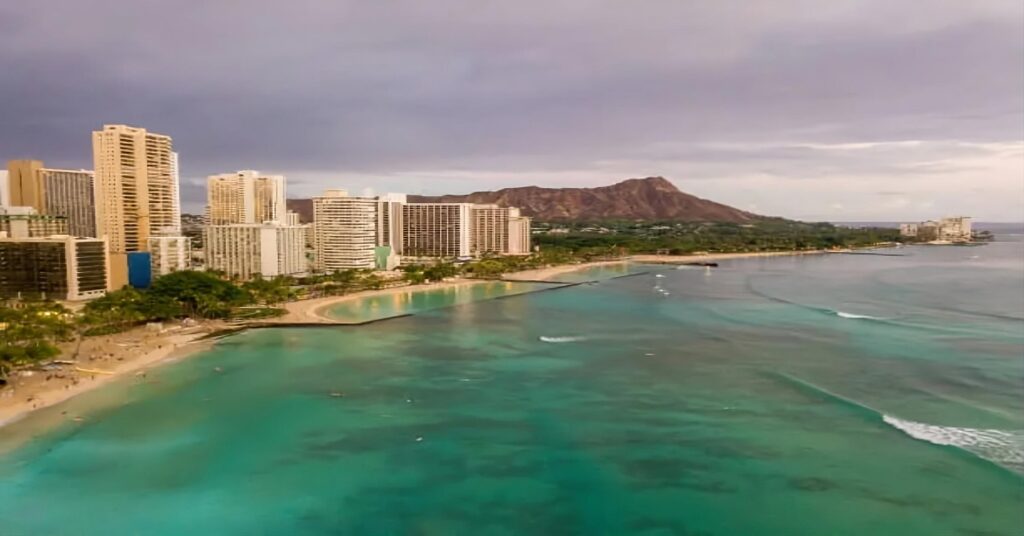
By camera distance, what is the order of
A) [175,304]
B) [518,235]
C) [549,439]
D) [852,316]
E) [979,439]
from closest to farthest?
1. [979,439]
2. [549,439]
3. [175,304]
4. [852,316]
5. [518,235]

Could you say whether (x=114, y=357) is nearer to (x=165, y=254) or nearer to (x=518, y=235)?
(x=165, y=254)

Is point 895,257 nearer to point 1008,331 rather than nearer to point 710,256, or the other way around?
point 710,256

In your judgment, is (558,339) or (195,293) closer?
(558,339)

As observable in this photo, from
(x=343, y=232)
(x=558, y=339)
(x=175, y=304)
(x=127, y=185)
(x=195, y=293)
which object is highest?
(x=127, y=185)

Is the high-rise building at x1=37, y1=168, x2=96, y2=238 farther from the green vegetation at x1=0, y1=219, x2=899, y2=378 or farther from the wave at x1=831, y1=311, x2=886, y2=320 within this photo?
the wave at x1=831, y1=311, x2=886, y2=320

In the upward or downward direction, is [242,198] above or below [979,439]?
above

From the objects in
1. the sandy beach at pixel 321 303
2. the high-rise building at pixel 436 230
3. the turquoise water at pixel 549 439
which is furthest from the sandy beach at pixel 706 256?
the turquoise water at pixel 549 439

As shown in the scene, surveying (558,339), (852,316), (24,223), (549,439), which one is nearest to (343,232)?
(24,223)
